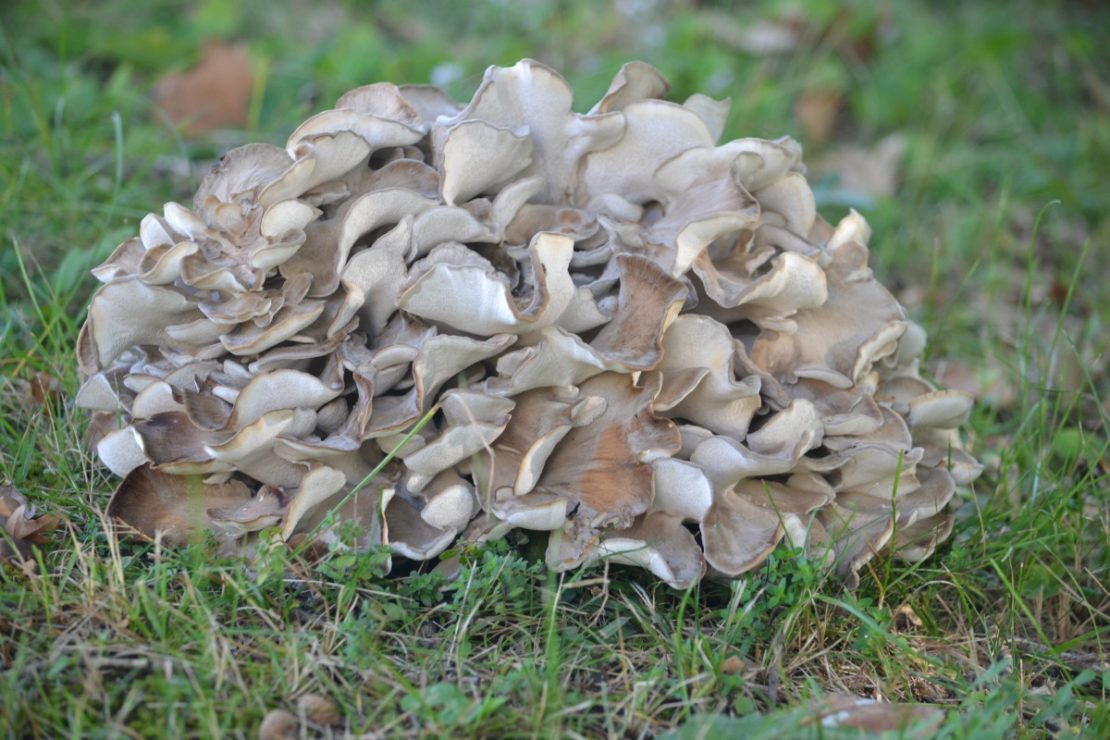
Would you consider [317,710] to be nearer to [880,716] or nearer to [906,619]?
[880,716]

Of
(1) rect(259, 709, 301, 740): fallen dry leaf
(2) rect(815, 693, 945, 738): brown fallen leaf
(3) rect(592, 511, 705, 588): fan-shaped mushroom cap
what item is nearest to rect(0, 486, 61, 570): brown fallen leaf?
(1) rect(259, 709, 301, 740): fallen dry leaf

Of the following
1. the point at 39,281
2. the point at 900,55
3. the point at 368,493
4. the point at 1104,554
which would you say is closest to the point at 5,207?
the point at 39,281

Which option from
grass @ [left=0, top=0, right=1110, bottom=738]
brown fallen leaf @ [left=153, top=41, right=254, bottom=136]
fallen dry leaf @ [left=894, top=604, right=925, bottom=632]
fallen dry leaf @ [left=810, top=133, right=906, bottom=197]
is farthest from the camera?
fallen dry leaf @ [left=810, top=133, right=906, bottom=197]

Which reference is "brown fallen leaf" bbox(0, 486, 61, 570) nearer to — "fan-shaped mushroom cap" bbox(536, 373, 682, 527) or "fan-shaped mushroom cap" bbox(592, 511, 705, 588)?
"fan-shaped mushroom cap" bbox(536, 373, 682, 527)

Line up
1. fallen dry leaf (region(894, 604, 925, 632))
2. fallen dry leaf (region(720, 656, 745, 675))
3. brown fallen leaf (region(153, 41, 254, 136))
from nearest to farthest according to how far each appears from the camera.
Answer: fallen dry leaf (region(720, 656, 745, 675)) < fallen dry leaf (region(894, 604, 925, 632)) < brown fallen leaf (region(153, 41, 254, 136))

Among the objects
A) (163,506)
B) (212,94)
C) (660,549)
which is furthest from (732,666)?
(212,94)

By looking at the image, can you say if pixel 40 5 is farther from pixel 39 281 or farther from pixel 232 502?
pixel 232 502
